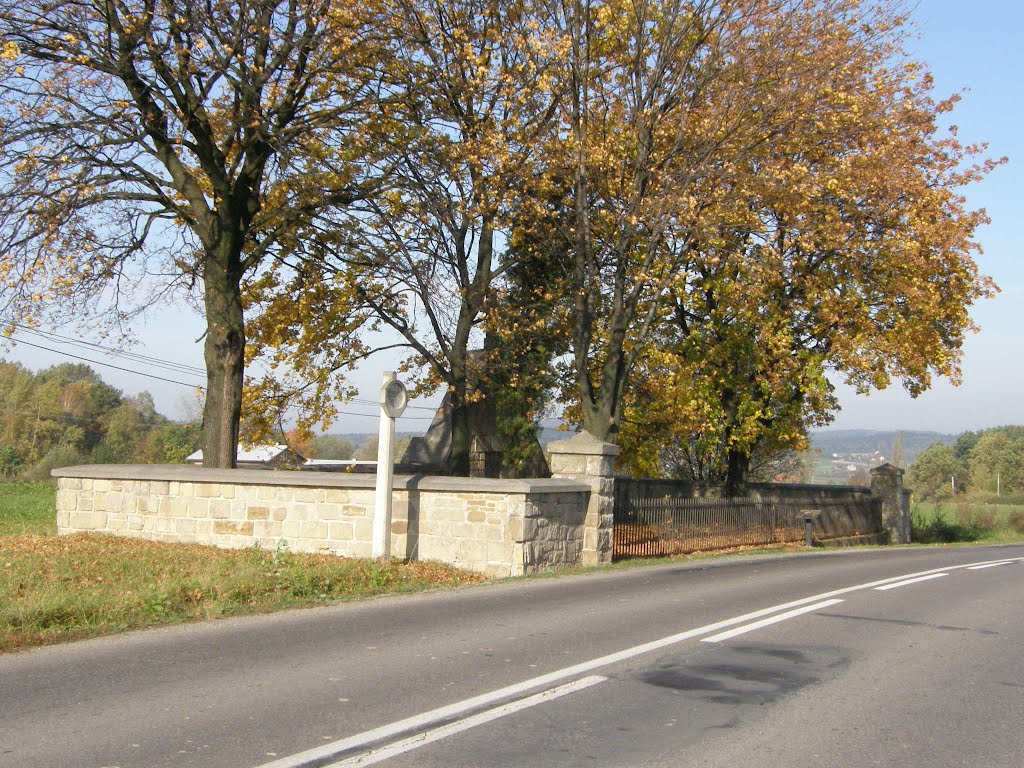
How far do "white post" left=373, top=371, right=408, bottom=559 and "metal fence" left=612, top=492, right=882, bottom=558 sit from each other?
4.58 meters

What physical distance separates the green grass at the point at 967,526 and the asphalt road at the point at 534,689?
2766cm

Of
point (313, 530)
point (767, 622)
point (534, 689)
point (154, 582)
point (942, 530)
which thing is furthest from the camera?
point (942, 530)

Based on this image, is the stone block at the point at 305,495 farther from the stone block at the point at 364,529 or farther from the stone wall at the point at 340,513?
the stone block at the point at 364,529

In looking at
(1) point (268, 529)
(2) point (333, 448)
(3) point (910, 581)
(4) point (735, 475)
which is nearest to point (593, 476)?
(3) point (910, 581)

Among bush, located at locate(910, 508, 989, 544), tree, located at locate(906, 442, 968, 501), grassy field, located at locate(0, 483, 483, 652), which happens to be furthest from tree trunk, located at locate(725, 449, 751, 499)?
tree, located at locate(906, 442, 968, 501)

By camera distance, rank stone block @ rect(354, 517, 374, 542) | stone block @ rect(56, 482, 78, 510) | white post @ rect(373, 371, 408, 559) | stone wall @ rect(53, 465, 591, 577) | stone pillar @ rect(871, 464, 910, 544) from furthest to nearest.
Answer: stone pillar @ rect(871, 464, 910, 544)
stone block @ rect(56, 482, 78, 510)
stone block @ rect(354, 517, 374, 542)
stone wall @ rect(53, 465, 591, 577)
white post @ rect(373, 371, 408, 559)

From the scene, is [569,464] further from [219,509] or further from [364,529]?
[219,509]

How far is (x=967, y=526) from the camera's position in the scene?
3788cm

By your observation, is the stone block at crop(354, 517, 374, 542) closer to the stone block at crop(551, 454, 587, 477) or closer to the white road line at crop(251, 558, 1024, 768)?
the stone block at crop(551, 454, 587, 477)

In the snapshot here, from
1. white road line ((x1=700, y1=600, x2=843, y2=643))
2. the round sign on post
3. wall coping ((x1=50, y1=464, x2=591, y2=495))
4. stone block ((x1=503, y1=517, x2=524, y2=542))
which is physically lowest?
white road line ((x1=700, y1=600, x2=843, y2=643))

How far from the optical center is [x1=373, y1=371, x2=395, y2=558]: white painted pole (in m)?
12.4

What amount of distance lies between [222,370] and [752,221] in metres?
11.3

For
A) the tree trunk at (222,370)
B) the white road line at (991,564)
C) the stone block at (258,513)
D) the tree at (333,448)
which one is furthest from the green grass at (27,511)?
the tree at (333,448)

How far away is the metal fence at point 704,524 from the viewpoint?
639 inches
